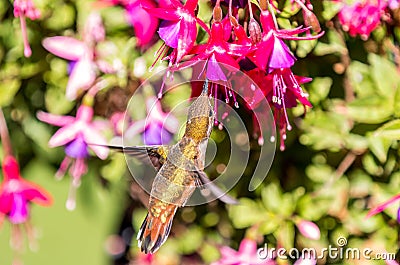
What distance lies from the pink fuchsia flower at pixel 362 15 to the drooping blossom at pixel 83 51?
462 millimetres

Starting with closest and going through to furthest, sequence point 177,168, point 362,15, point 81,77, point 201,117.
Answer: point 201,117 < point 177,168 < point 362,15 < point 81,77

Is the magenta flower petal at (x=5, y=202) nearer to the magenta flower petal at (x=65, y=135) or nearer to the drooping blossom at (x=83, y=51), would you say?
the magenta flower petal at (x=65, y=135)

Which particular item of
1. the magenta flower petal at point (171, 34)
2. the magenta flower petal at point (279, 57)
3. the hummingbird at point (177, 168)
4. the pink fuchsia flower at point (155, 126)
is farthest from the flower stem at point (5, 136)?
the magenta flower petal at point (279, 57)

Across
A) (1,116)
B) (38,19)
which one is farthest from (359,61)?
(1,116)

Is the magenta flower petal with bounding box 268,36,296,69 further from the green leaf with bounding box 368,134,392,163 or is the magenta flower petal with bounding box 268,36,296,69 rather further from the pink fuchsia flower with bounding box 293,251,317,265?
the pink fuchsia flower with bounding box 293,251,317,265

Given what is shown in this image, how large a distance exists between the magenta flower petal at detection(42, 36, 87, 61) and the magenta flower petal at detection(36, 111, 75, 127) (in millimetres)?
125

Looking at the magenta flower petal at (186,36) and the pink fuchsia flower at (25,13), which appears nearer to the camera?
the magenta flower petal at (186,36)

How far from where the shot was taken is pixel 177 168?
0.83 meters

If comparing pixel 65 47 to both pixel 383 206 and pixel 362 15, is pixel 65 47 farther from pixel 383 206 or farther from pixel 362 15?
pixel 383 206

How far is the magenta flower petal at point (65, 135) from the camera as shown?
1173 mm

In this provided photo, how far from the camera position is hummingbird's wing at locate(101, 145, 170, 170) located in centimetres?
85

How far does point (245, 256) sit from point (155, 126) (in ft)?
1.05

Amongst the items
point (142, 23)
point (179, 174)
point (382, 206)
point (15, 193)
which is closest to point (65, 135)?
point (15, 193)

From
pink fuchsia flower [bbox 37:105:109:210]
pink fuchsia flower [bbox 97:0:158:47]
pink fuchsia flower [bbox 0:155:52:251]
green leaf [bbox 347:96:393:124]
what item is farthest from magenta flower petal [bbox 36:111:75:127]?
green leaf [bbox 347:96:393:124]
